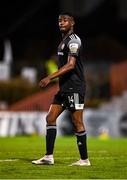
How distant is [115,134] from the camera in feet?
95.3

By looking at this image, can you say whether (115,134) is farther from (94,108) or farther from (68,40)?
(68,40)

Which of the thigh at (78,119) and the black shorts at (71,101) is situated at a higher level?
the black shorts at (71,101)

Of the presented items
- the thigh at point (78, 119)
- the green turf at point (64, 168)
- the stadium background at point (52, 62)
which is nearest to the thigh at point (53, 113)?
the thigh at point (78, 119)

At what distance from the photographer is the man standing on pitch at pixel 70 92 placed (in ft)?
41.8

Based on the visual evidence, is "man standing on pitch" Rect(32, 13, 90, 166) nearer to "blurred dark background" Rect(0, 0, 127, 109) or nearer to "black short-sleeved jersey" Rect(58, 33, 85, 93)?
"black short-sleeved jersey" Rect(58, 33, 85, 93)

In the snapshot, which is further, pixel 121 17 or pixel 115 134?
pixel 121 17

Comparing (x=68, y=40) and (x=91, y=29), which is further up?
(x=91, y=29)

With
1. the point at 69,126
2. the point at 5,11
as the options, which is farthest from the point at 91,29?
the point at 69,126

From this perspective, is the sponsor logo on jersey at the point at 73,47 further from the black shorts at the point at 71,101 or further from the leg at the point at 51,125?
the leg at the point at 51,125

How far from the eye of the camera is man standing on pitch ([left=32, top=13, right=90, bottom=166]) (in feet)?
41.8

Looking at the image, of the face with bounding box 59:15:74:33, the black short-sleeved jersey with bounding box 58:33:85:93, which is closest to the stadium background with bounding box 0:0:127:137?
the black short-sleeved jersey with bounding box 58:33:85:93

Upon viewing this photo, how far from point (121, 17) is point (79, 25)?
1.98 metres

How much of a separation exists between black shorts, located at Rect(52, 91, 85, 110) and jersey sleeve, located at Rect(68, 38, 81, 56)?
586 mm

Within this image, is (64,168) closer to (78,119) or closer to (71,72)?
(78,119)
